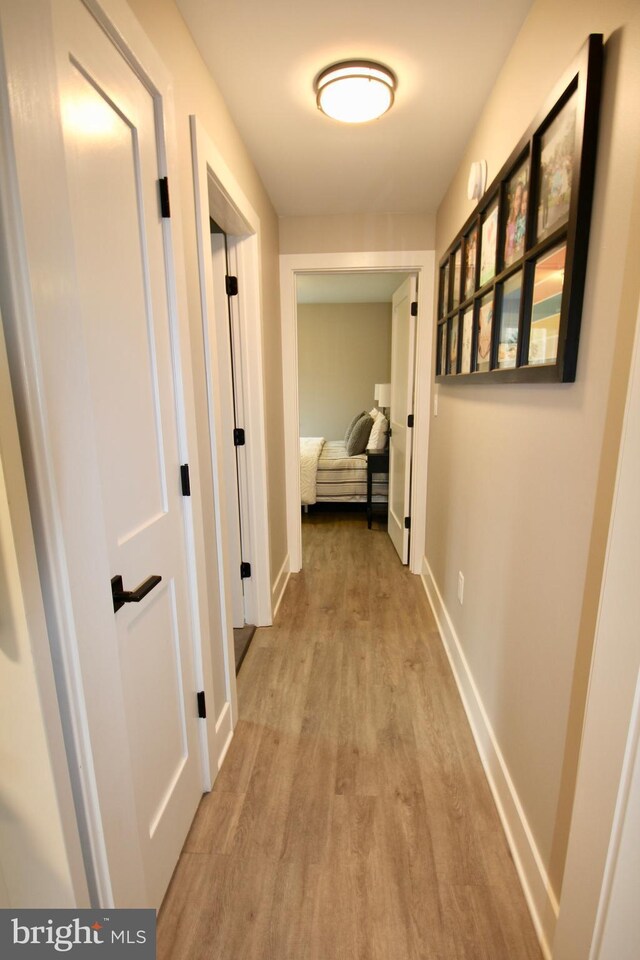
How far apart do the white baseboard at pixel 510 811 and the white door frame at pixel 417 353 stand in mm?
1115

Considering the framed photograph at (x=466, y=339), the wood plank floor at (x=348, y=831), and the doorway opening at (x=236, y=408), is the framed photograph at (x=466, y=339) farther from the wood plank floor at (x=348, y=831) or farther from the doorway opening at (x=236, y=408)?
the wood plank floor at (x=348, y=831)

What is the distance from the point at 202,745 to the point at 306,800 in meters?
0.39

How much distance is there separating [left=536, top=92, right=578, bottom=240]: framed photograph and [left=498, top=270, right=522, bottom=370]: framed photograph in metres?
0.18

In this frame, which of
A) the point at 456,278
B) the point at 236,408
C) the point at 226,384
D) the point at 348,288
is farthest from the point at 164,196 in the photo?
the point at 348,288

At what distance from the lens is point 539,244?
Result: 112 cm

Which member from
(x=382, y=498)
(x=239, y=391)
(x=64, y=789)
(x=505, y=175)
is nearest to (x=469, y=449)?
(x=505, y=175)

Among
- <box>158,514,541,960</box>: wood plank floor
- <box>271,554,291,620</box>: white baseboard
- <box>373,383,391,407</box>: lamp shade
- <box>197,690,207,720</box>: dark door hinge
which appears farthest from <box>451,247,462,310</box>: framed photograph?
<box>373,383,391,407</box>: lamp shade

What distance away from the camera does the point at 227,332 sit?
86.6 inches

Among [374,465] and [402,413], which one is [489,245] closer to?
[402,413]

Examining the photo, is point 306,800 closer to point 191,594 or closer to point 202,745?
point 202,745

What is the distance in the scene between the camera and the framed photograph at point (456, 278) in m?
2.05

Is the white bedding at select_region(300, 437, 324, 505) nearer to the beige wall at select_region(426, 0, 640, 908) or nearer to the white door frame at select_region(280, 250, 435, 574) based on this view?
the white door frame at select_region(280, 250, 435, 574)

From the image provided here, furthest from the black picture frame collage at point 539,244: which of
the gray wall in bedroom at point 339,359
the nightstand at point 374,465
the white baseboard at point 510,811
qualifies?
the gray wall in bedroom at point 339,359

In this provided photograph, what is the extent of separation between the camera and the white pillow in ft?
13.7
